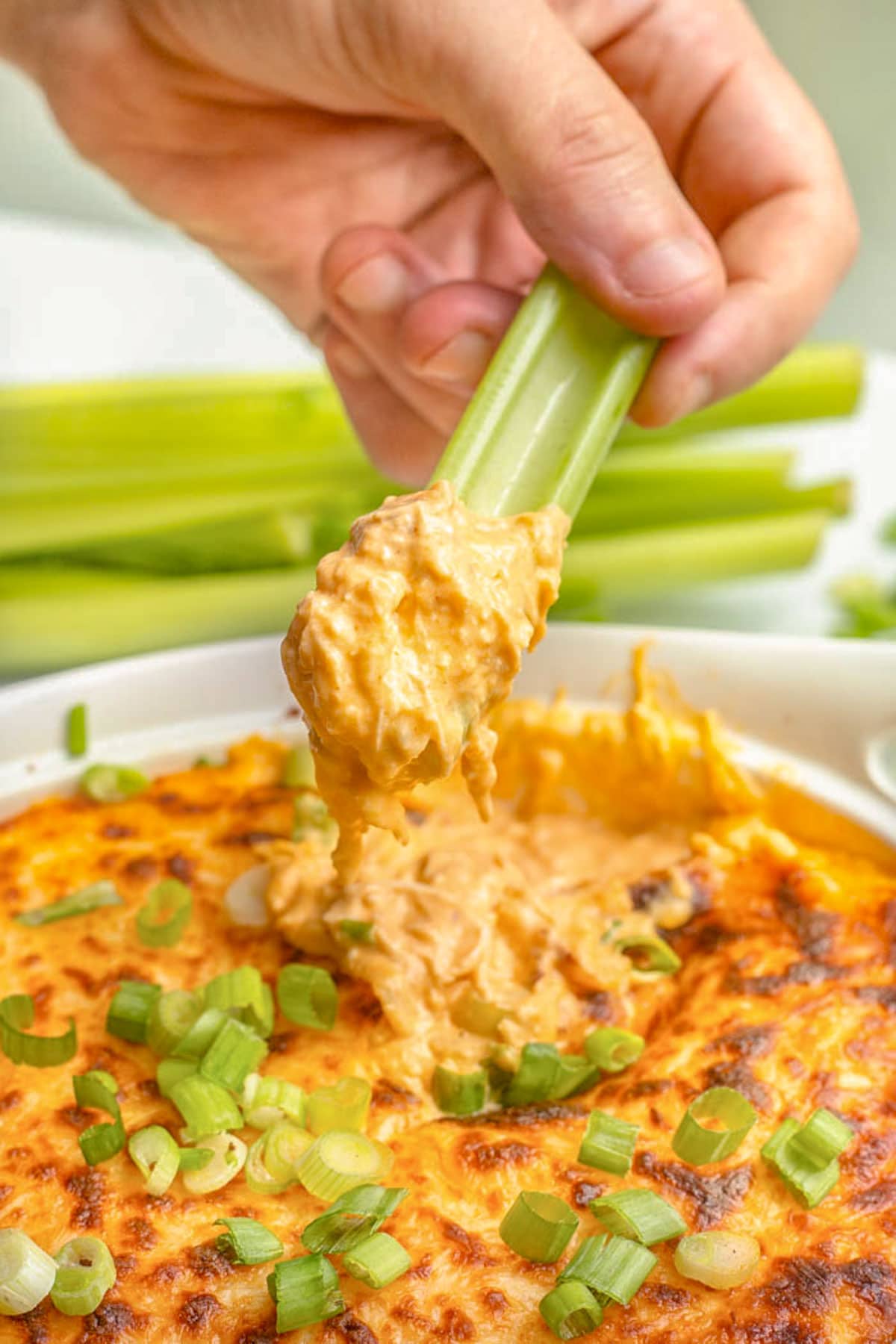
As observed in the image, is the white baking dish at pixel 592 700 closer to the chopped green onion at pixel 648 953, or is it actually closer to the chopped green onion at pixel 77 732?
the chopped green onion at pixel 77 732

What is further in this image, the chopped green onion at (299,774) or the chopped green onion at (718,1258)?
the chopped green onion at (299,774)

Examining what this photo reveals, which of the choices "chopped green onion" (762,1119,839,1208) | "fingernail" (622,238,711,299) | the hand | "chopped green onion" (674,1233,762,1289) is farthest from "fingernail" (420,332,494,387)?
"chopped green onion" (674,1233,762,1289)

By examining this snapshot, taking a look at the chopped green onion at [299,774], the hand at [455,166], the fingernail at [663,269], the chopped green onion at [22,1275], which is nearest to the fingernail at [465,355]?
the hand at [455,166]

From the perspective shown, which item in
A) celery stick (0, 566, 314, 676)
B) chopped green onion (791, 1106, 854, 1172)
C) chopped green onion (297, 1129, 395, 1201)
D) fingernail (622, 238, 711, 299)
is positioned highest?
fingernail (622, 238, 711, 299)

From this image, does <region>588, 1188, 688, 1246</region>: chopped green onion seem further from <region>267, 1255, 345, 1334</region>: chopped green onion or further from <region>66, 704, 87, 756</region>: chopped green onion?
<region>66, 704, 87, 756</region>: chopped green onion

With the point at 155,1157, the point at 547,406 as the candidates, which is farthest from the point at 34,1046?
the point at 547,406

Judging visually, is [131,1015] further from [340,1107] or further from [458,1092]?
[458,1092]
